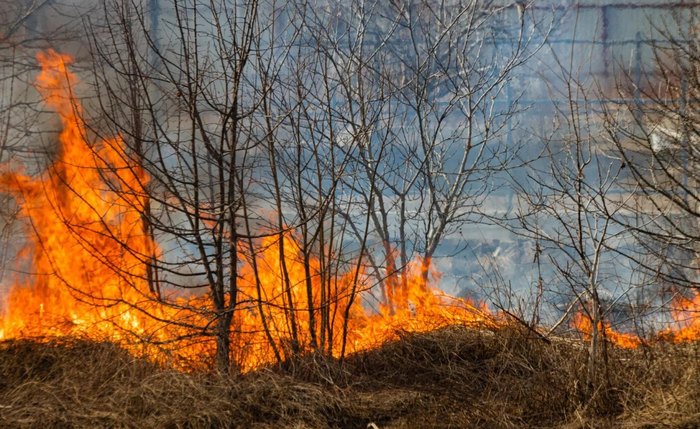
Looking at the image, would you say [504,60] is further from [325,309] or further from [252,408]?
[252,408]

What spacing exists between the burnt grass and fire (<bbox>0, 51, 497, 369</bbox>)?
17.8 inches

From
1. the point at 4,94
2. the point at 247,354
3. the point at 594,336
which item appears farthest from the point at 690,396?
the point at 4,94

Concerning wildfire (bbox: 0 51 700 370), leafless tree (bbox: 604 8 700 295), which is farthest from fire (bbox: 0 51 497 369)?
leafless tree (bbox: 604 8 700 295)

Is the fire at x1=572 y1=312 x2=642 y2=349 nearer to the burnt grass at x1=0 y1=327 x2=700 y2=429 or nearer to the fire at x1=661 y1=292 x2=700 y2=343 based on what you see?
the burnt grass at x1=0 y1=327 x2=700 y2=429

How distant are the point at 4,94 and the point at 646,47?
11678mm

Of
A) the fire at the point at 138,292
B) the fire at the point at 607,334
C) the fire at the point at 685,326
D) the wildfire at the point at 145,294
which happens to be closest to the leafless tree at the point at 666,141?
the fire at the point at 685,326

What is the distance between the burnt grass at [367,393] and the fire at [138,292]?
17.8 inches

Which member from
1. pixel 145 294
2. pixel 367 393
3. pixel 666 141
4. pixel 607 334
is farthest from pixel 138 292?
pixel 666 141

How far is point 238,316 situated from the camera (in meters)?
8.62

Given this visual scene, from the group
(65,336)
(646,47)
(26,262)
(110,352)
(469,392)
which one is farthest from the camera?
(646,47)

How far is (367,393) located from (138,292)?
7.53ft

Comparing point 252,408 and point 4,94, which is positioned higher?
point 4,94

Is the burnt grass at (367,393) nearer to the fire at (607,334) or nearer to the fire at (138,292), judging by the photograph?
the fire at (607,334)

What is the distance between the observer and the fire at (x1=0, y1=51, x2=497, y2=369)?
7.60m
